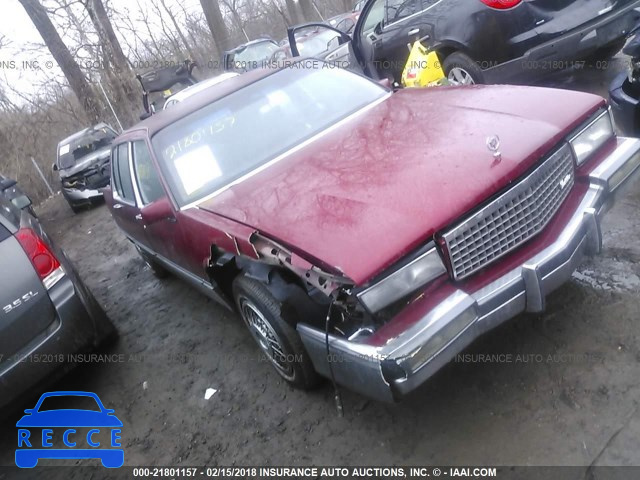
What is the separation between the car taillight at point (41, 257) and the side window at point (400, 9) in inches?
195

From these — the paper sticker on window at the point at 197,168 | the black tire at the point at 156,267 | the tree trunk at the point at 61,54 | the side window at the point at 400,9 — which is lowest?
the black tire at the point at 156,267

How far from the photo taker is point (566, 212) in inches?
95.5

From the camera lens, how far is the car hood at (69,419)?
3434mm

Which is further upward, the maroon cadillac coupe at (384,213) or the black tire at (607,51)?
the maroon cadillac coupe at (384,213)

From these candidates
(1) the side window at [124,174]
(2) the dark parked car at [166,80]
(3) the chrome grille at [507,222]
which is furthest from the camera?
(2) the dark parked car at [166,80]

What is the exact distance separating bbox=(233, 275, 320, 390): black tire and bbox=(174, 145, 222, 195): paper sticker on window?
0.71 m

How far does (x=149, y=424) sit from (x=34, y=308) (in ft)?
3.58

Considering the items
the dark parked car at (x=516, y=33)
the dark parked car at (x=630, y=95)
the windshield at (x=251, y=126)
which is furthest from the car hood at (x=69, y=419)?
the dark parked car at (x=516, y=33)

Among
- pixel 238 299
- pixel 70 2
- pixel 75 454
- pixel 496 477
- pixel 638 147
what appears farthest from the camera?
pixel 70 2

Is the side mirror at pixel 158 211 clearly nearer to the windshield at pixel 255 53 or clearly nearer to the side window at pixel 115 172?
the side window at pixel 115 172

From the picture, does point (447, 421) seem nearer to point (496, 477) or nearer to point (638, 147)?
point (496, 477)

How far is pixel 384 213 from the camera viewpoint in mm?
2164

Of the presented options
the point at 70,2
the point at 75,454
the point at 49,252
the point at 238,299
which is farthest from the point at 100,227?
the point at 70,2

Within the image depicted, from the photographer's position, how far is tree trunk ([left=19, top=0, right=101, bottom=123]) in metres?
13.5
